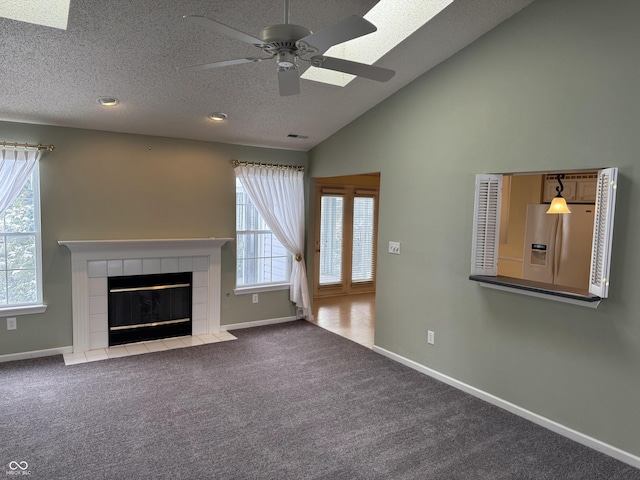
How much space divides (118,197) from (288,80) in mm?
2955

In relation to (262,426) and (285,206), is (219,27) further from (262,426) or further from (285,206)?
(285,206)

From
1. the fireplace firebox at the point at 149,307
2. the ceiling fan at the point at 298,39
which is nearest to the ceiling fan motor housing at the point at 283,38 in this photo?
the ceiling fan at the point at 298,39

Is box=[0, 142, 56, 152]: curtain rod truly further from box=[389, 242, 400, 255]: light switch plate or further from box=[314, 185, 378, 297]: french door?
box=[314, 185, 378, 297]: french door

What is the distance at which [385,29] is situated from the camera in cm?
342

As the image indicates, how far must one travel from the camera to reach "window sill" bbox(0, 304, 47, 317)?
405 cm

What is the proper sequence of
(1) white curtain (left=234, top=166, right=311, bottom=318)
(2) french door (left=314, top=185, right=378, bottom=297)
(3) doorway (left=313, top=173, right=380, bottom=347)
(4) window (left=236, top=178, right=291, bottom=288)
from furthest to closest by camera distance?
(2) french door (left=314, top=185, right=378, bottom=297), (3) doorway (left=313, top=173, right=380, bottom=347), (4) window (left=236, top=178, right=291, bottom=288), (1) white curtain (left=234, top=166, right=311, bottom=318)

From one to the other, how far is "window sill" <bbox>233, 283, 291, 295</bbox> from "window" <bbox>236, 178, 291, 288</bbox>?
0.04 metres

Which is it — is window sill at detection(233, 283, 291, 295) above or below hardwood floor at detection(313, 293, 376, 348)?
above

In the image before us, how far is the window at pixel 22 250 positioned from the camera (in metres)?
4.09

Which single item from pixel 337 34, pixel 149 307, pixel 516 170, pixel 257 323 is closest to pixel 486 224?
pixel 516 170

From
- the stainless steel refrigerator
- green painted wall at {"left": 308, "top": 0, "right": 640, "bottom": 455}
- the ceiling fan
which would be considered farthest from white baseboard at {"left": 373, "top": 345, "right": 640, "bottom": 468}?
the ceiling fan

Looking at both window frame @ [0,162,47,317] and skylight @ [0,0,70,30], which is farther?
window frame @ [0,162,47,317]

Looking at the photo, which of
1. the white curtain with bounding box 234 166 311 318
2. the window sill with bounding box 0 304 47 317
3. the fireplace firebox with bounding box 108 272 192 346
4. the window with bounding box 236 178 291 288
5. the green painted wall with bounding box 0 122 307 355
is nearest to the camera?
the window sill with bounding box 0 304 47 317

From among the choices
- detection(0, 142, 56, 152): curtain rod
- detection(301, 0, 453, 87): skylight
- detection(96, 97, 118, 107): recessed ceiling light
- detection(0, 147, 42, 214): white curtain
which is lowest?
detection(0, 147, 42, 214): white curtain
